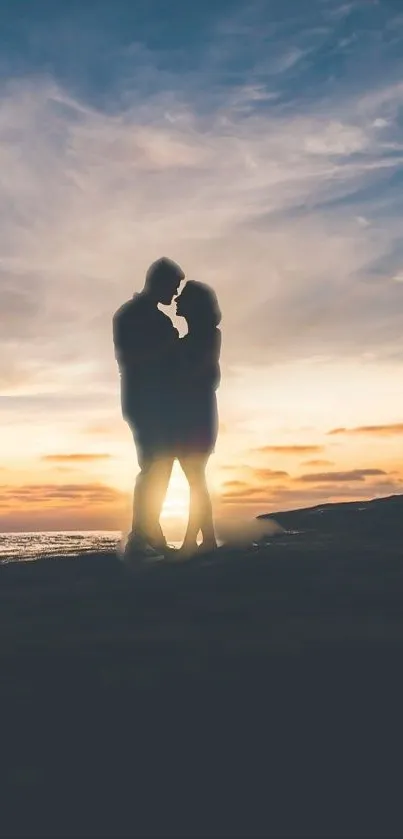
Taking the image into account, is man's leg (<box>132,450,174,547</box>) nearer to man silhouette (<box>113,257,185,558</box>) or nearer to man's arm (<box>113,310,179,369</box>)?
man silhouette (<box>113,257,185,558</box>)

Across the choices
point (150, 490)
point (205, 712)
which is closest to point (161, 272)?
point (150, 490)

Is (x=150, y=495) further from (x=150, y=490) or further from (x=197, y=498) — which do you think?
(x=197, y=498)

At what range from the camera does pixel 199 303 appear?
8.72m

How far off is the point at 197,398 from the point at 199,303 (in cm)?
105

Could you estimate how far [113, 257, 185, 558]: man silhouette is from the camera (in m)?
8.73

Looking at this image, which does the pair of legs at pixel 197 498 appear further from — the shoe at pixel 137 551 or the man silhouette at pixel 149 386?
the shoe at pixel 137 551

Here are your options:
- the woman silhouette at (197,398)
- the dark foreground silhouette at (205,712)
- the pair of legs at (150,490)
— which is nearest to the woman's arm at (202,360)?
the woman silhouette at (197,398)

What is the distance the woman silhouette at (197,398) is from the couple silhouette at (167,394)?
0.01m

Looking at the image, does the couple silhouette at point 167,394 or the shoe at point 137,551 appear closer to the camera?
the couple silhouette at point 167,394

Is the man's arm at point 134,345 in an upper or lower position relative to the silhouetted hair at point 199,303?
lower

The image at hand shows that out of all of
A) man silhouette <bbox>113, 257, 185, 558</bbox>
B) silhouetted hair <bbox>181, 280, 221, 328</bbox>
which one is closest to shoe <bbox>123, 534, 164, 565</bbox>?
man silhouette <bbox>113, 257, 185, 558</bbox>

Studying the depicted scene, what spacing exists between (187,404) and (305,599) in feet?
11.9

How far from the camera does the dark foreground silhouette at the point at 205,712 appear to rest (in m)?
2.36

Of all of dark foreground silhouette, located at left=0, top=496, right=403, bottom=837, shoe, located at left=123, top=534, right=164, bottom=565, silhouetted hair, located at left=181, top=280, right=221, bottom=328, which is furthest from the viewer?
shoe, located at left=123, top=534, right=164, bottom=565
